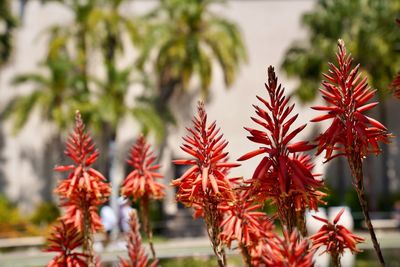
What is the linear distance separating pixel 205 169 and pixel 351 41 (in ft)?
76.0

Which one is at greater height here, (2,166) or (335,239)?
(2,166)

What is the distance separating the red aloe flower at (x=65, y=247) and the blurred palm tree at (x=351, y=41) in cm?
2171

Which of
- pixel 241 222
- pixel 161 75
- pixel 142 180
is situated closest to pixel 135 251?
pixel 241 222

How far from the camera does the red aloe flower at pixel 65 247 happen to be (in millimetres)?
4334

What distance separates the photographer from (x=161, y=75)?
1107 inches

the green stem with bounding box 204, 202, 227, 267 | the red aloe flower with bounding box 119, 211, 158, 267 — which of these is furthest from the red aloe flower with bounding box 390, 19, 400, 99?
the red aloe flower with bounding box 119, 211, 158, 267

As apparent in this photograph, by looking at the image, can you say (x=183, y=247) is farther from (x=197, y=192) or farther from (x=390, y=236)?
(x=197, y=192)

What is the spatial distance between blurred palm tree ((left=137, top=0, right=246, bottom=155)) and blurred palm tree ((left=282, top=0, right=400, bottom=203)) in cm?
234

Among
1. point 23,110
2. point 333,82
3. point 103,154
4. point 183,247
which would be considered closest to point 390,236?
point 183,247

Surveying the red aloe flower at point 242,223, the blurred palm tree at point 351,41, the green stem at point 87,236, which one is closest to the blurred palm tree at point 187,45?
the blurred palm tree at point 351,41

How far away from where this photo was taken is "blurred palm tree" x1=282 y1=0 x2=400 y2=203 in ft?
83.7

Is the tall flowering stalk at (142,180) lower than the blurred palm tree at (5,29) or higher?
lower

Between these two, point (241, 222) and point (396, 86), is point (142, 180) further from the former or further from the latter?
point (396, 86)

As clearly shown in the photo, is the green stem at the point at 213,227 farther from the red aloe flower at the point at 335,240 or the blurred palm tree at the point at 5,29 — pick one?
the blurred palm tree at the point at 5,29
